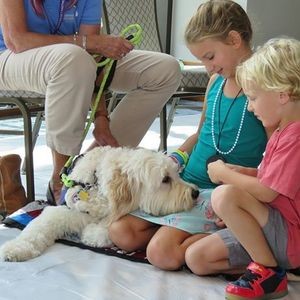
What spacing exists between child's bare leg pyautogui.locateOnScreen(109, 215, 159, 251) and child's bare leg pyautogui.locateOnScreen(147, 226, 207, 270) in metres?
0.11

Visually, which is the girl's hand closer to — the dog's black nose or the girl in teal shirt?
the girl in teal shirt

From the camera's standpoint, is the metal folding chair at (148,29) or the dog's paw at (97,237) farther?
the metal folding chair at (148,29)

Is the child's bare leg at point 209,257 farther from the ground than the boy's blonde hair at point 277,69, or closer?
closer

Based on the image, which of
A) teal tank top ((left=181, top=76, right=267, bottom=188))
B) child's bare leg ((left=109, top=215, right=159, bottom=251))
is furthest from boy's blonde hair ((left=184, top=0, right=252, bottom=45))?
child's bare leg ((left=109, top=215, right=159, bottom=251))

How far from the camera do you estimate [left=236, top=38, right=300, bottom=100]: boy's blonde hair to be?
55.9 inches

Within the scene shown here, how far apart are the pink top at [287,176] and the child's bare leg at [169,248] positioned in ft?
0.96

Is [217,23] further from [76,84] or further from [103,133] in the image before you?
[103,133]

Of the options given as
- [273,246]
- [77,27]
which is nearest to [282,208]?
[273,246]

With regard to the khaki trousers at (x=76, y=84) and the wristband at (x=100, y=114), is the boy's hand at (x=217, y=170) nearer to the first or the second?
the khaki trousers at (x=76, y=84)

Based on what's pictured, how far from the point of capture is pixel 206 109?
1.98 meters

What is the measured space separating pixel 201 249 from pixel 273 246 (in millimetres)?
199

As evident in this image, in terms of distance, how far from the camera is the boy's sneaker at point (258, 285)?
1358mm

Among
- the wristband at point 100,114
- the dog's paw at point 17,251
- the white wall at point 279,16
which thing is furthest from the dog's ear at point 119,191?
the white wall at point 279,16

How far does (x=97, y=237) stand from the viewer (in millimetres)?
1754
